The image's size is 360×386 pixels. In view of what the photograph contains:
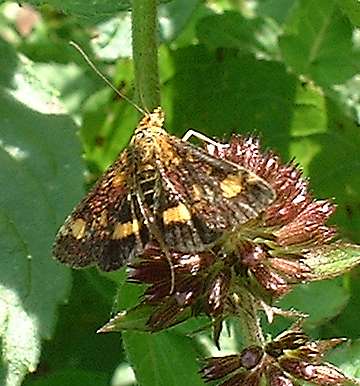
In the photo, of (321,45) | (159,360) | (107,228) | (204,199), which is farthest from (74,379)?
(321,45)

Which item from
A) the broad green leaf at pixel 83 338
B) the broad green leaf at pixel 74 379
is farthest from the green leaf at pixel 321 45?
the broad green leaf at pixel 74 379

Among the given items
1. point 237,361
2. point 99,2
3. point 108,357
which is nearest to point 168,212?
point 237,361

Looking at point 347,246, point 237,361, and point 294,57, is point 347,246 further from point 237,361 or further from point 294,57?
point 294,57

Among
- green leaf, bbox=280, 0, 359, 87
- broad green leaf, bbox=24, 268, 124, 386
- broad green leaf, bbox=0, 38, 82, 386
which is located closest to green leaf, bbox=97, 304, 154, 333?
broad green leaf, bbox=0, 38, 82, 386

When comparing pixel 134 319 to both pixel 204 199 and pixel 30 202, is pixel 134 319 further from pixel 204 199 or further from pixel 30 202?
pixel 30 202

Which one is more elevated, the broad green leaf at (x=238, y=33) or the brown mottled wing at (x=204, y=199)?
the broad green leaf at (x=238, y=33)

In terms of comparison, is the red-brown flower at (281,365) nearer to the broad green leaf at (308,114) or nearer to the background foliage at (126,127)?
the background foliage at (126,127)
